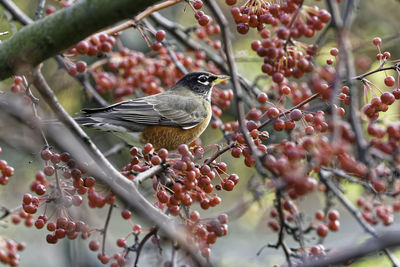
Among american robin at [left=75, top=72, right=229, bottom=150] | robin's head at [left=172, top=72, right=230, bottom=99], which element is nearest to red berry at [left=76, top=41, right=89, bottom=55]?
american robin at [left=75, top=72, right=229, bottom=150]

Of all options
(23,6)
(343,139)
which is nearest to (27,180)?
(23,6)

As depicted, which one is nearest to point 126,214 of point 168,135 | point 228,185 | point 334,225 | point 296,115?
point 228,185

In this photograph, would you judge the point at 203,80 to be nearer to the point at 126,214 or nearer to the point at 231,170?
the point at 231,170

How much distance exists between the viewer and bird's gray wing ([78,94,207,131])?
3.45 metres

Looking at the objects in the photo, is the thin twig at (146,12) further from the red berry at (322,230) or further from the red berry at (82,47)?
the red berry at (322,230)

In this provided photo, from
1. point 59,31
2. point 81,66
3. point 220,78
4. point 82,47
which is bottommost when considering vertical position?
point 220,78

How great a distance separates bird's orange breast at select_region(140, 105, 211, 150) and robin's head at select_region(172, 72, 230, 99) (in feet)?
1.16

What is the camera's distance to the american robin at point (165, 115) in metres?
3.46

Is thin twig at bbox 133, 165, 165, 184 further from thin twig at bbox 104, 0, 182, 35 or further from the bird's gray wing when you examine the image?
the bird's gray wing

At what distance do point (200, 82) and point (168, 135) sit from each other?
60 cm

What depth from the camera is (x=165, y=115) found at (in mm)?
3885

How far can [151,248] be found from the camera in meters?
2.28

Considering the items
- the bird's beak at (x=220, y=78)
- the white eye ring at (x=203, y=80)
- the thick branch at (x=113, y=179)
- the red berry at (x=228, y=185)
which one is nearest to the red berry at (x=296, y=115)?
the red berry at (x=228, y=185)

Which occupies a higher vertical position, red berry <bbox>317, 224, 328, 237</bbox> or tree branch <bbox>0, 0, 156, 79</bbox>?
tree branch <bbox>0, 0, 156, 79</bbox>
